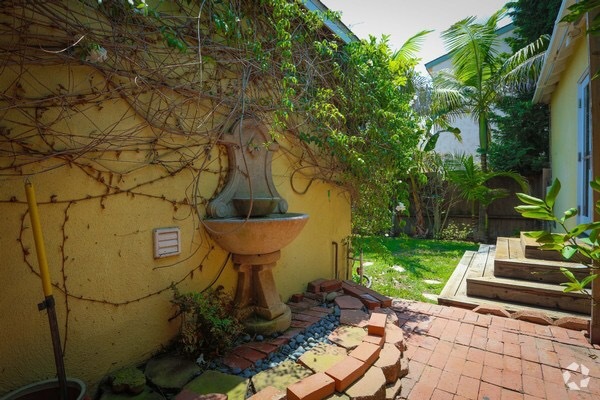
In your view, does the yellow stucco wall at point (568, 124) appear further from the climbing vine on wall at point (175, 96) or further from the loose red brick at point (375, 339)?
the loose red brick at point (375, 339)

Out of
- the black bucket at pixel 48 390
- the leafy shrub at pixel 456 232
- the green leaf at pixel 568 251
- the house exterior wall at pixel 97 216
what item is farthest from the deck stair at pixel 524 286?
the leafy shrub at pixel 456 232

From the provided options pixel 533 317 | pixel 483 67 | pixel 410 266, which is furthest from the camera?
pixel 483 67

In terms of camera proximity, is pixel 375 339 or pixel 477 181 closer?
pixel 375 339

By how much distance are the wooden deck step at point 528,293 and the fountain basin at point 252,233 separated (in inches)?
Result: 109

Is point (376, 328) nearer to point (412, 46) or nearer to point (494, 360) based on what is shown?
point (494, 360)

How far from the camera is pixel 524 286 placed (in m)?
3.72

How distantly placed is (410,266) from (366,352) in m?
4.13

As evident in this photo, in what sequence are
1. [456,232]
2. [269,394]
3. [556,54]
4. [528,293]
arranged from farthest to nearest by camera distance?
1. [456,232]
2. [556,54]
3. [528,293]
4. [269,394]

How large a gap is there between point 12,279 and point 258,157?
81.3 inches

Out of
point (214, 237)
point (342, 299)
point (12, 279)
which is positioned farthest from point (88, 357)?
point (342, 299)

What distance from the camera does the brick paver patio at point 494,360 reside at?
2189 millimetres

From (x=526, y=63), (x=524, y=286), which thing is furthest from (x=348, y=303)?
(x=526, y=63)

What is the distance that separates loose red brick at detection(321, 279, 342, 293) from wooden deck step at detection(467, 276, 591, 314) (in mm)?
1700

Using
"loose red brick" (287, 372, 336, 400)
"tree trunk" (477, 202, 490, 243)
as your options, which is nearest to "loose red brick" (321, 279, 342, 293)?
"loose red brick" (287, 372, 336, 400)
